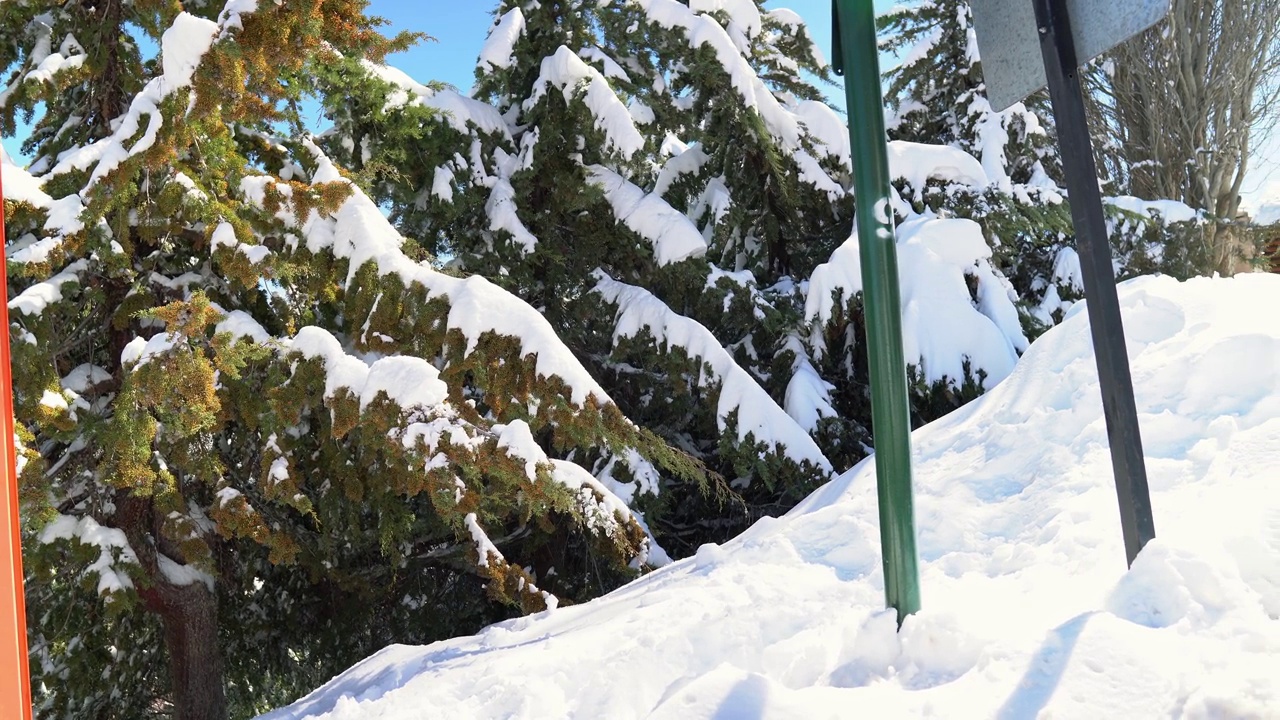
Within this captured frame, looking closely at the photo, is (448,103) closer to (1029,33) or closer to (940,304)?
(940,304)

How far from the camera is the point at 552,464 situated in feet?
14.7

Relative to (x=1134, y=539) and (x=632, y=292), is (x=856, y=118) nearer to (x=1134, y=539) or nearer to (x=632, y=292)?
(x=1134, y=539)

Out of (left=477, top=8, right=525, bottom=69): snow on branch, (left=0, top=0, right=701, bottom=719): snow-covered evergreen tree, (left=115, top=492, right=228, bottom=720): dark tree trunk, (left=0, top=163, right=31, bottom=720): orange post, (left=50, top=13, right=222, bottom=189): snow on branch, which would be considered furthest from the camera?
(left=477, top=8, right=525, bottom=69): snow on branch

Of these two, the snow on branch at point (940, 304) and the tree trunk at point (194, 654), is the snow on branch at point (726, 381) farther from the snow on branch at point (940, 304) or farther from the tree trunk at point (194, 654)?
the tree trunk at point (194, 654)

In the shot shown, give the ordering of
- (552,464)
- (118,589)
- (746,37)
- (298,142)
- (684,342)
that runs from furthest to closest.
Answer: (746,37), (684,342), (298,142), (118,589), (552,464)

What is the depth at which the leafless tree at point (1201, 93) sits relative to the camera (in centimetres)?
1450

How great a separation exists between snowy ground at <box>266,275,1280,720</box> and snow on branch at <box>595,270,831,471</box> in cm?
184

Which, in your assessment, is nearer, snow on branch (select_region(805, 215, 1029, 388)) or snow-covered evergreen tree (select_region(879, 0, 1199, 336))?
snow on branch (select_region(805, 215, 1029, 388))

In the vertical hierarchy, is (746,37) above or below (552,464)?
above

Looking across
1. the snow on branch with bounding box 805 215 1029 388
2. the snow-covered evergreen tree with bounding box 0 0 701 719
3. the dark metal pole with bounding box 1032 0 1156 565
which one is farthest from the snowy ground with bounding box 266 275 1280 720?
the snow on branch with bounding box 805 215 1029 388

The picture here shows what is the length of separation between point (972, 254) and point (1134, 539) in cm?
526

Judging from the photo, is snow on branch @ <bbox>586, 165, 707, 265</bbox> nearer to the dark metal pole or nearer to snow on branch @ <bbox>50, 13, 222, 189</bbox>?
snow on branch @ <bbox>50, 13, 222, 189</bbox>

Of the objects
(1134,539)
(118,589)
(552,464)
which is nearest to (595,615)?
(552,464)

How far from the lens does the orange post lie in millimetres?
1019
